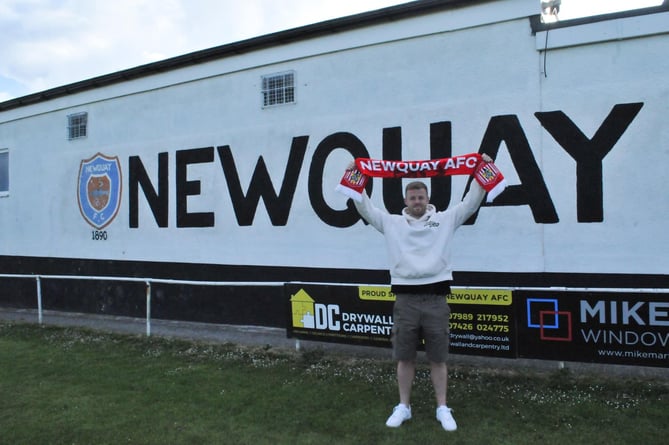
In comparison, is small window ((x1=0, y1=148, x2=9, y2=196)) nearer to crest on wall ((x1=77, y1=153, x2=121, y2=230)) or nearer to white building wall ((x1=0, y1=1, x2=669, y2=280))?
white building wall ((x1=0, y1=1, x2=669, y2=280))

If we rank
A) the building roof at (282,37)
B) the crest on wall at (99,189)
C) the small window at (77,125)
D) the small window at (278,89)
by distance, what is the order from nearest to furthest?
the building roof at (282,37) → the small window at (278,89) → the crest on wall at (99,189) → the small window at (77,125)

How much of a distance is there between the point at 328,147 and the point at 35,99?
24.5ft

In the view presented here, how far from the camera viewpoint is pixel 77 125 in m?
10.8

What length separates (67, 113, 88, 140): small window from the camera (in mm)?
10672

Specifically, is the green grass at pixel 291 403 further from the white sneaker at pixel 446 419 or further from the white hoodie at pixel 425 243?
the white hoodie at pixel 425 243

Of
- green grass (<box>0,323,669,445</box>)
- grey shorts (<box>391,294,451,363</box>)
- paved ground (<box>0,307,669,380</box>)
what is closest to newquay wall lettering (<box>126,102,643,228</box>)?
paved ground (<box>0,307,669,380</box>)

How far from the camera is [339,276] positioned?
7.79 metres

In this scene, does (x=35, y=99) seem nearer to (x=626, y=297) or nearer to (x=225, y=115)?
(x=225, y=115)

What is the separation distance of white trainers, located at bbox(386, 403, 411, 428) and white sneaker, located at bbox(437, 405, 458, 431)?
0.26 metres

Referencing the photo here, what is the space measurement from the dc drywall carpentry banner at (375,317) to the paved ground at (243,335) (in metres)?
0.29

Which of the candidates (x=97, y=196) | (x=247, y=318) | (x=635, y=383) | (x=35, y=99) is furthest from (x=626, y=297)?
(x=35, y=99)

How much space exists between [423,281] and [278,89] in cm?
525

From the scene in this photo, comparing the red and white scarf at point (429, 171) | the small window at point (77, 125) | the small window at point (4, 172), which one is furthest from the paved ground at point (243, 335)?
the small window at point (77, 125)

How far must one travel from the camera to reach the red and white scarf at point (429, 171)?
418cm
